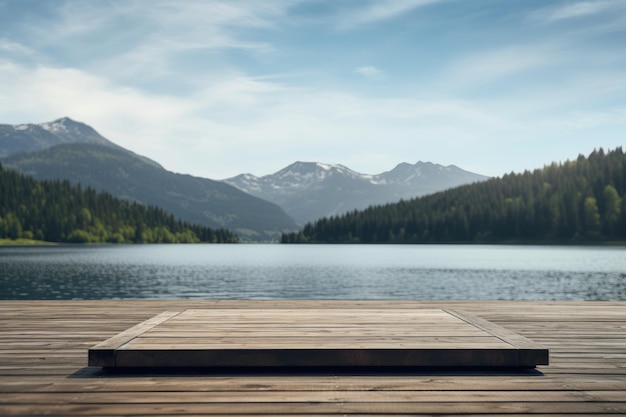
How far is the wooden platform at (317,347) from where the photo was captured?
792cm

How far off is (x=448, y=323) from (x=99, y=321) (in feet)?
25.8

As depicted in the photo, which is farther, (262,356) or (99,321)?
(99,321)

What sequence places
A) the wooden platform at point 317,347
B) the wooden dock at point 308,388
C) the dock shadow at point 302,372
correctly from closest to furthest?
the wooden dock at point 308,388 < the wooden platform at point 317,347 < the dock shadow at point 302,372

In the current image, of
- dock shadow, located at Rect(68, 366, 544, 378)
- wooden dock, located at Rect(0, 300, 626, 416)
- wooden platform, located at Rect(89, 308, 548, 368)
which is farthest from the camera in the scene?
dock shadow, located at Rect(68, 366, 544, 378)

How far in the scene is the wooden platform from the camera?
792 cm

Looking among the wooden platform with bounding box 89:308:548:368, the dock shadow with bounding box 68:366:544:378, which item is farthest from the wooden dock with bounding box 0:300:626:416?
the wooden platform with bounding box 89:308:548:368

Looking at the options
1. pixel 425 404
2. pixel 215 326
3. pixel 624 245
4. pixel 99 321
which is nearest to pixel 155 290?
pixel 99 321

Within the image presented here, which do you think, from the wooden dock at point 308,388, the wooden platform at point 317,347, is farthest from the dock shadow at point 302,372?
the wooden platform at point 317,347

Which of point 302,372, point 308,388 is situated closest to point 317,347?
point 302,372

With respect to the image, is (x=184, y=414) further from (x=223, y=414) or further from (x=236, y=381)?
(x=236, y=381)

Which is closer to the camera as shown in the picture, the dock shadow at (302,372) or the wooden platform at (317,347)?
the wooden platform at (317,347)

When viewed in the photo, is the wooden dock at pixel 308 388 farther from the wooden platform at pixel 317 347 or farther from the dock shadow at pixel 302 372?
the wooden platform at pixel 317 347

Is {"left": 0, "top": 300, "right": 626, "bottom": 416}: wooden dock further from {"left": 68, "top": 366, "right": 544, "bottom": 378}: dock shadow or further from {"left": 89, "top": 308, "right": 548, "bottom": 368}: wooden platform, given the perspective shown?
{"left": 89, "top": 308, "right": 548, "bottom": 368}: wooden platform

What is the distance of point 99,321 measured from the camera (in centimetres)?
1334
